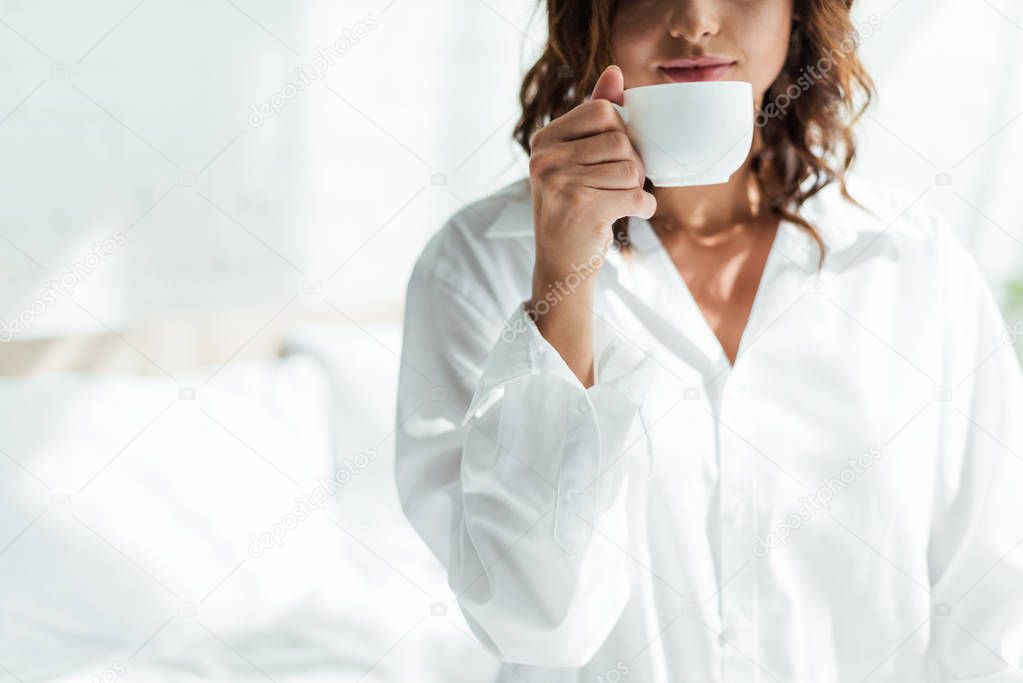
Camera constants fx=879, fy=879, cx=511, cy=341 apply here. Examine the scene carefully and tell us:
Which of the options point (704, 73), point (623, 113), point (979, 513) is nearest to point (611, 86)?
point (623, 113)

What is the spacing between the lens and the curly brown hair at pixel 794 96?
1.07 meters

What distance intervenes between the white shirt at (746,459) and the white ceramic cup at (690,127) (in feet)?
0.69

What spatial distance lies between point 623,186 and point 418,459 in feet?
1.27

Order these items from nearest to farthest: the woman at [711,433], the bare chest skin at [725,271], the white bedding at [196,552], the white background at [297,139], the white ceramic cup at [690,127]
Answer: the white ceramic cup at [690,127], the woman at [711,433], the bare chest skin at [725,271], the white bedding at [196,552], the white background at [297,139]

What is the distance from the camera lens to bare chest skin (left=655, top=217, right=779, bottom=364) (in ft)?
3.43

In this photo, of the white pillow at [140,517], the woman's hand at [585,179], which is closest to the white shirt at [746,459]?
the woman's hand at [585,179]

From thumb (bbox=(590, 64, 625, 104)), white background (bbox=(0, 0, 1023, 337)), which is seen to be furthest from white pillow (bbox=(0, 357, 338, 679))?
thumb (bbox=(590, 64, 625, 104))

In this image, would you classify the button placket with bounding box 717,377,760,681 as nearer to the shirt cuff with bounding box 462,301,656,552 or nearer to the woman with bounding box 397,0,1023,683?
the woman with bounding box 397,0,1023,683

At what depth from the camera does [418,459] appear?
0.97m

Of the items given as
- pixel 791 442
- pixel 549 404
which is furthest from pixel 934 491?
pixel 549 404

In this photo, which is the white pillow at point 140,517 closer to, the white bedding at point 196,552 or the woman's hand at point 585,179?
the white bedding at point 196,552

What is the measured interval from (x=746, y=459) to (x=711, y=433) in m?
0.05

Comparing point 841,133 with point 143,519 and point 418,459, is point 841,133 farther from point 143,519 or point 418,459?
point 143,519

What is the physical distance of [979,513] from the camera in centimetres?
98
